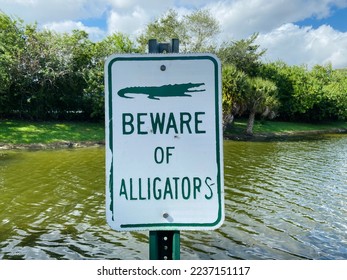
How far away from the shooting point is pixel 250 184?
13.0 m

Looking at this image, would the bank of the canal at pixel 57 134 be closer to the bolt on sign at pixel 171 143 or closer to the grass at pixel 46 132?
the grass at pixel 46 132

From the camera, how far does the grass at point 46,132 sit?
2314cm

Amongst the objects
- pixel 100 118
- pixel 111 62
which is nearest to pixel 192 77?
pixel 111 62

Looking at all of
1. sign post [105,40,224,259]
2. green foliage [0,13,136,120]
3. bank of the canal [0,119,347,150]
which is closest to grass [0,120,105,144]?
bank of the canal [0,119,347,150]

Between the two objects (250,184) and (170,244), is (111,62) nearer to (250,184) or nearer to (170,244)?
(170,244)

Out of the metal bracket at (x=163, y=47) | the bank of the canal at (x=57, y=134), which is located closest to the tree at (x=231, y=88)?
the bank of the canal at (x=57, y=134)

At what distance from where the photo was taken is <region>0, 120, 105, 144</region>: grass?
23.1 metres

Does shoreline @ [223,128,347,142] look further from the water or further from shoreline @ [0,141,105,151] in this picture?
the water

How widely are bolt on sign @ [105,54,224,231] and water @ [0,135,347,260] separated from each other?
17.9 feet

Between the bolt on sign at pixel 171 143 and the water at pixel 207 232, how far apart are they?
17.9ft

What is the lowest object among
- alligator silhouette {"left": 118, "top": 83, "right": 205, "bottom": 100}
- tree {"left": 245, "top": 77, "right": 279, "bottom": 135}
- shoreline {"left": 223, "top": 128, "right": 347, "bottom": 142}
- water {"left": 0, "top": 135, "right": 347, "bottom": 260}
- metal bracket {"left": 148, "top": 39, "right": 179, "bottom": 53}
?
water {"left": 0, "top": 135, "right": 347, "bottom": 260}

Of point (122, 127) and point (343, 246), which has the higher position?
point (122, 127)

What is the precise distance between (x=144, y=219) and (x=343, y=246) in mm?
6993

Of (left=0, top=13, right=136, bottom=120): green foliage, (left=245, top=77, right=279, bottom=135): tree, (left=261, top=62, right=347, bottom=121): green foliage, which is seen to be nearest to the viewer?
(left=0, top=13, right=136, bottom=120): green foliage
